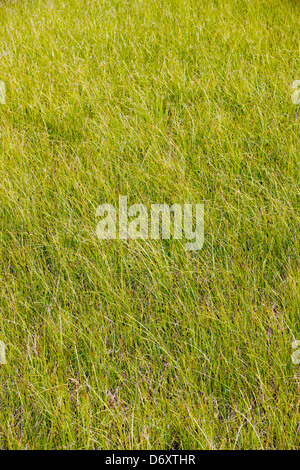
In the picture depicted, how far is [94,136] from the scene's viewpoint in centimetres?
288

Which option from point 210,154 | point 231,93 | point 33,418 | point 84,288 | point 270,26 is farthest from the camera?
point 270,26

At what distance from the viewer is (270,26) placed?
14.3ft

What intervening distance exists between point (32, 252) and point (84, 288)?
34 centimetres

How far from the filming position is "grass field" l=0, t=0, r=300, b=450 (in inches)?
57.7

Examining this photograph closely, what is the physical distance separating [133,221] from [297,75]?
191 centimetres

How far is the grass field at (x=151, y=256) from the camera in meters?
1.46

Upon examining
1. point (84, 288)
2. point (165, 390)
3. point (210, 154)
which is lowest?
point (165, 390)

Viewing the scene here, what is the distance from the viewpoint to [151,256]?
78.1 inches

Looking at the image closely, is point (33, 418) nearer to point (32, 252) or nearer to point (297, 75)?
point (32, 252)

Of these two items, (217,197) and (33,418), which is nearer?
(33,418)

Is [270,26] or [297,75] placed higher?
[270,26]
